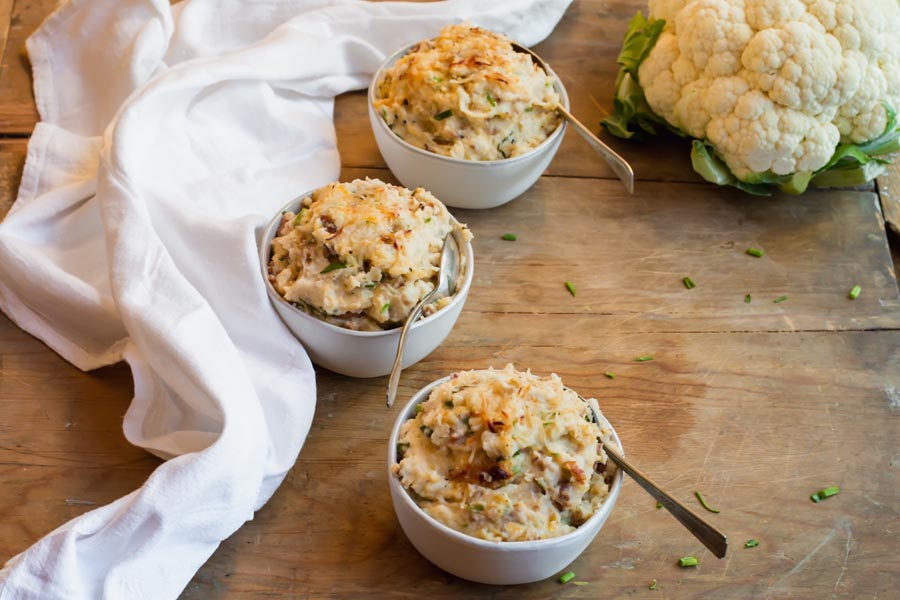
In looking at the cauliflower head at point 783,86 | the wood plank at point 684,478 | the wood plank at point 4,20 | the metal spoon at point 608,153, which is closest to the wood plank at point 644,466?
the wood plank at point 684,478

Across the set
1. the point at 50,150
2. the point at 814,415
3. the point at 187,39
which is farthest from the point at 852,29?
the point at 50,150

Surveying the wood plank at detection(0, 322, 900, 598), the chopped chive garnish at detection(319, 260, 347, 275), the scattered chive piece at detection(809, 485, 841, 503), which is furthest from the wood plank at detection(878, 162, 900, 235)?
the chopped chive garnish at detection(319, 260, 347, 275)

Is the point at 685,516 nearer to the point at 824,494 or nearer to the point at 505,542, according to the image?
the point at 505,542

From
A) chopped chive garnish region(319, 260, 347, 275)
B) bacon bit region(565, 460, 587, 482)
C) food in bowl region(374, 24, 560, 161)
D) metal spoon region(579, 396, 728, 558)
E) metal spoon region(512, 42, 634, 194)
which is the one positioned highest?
food in bowl region(374, 24, 560, 161)

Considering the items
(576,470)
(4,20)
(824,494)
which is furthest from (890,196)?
(4,20)

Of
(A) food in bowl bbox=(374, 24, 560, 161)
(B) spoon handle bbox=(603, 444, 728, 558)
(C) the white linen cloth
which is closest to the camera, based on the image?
(B) spoon handle bbox=(603, 444, 728, 558)

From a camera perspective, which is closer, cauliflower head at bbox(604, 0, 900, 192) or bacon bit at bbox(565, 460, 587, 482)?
bacon bit at bbox(565, 460, 587, 482)

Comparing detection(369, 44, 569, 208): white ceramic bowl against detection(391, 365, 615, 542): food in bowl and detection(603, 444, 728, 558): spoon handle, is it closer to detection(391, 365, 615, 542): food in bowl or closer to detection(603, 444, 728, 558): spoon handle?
detection(391, 365, 615, 542): food in bowl

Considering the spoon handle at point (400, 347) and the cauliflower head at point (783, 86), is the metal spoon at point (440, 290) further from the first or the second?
the cauliflower head at point (783, 86)
